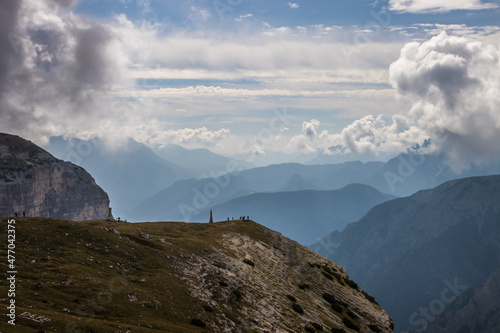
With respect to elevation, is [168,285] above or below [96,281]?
below

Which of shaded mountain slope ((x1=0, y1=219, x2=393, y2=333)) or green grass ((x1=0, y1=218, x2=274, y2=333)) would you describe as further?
shaded mountain slope ((x1=0, y1=219, x2=393, y2=333))

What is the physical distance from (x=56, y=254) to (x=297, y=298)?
49504 millimetres

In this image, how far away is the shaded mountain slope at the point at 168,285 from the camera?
A: 44.4m

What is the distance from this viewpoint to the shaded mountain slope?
44.4 meters

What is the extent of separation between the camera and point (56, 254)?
5662 centimetres

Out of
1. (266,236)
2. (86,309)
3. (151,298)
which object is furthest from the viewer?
(266,236)

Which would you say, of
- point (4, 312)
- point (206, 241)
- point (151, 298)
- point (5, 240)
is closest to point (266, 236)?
point (206, 241)

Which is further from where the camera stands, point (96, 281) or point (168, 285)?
point (168, 285)

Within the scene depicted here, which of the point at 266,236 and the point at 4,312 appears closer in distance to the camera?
the point at 4,312

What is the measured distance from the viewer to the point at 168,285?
58750mm

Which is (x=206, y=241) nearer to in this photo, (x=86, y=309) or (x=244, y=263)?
(x=244, y=263)

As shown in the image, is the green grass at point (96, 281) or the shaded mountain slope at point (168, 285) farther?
the shaded mountain slope at point (168, 285)

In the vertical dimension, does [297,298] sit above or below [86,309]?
below

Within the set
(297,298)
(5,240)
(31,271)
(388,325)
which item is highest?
(5,240)
